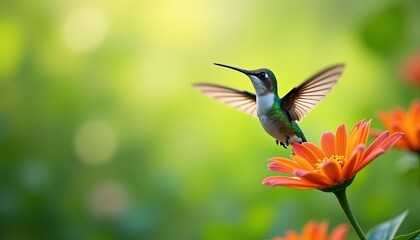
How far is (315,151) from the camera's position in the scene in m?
0.91

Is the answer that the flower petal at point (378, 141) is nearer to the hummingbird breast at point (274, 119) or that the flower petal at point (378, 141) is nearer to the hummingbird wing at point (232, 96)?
the hummingbird breast at point (274, 119)

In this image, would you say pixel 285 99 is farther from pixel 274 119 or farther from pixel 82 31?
pixel 82 31

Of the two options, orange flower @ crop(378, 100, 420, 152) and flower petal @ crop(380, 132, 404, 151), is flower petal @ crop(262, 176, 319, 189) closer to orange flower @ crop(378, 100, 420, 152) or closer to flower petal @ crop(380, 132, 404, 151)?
flower petal @ crop(380, 132, 404, 151)

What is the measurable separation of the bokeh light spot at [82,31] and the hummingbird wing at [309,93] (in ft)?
9.24

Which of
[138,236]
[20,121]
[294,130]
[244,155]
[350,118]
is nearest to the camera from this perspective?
[294,130]

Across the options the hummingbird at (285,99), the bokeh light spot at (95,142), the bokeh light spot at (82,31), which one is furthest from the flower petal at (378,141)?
the bokeh light spot at (82,31)

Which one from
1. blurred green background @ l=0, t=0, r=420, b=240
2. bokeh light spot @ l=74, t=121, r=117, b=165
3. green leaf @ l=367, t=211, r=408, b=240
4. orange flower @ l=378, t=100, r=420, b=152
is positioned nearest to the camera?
green leaf @ l=367, t=211, r=408, b=240

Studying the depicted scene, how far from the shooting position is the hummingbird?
91cm

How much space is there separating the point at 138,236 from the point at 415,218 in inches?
37.8

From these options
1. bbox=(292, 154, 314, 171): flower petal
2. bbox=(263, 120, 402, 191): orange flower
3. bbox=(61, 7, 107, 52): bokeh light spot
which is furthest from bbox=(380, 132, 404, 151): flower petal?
bbox=(61, 7, 107, 52): bokeh light spot

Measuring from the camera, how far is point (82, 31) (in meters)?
3.72

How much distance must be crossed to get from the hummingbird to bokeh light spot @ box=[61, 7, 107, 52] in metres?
2.74

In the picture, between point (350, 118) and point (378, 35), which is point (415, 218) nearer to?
point (350, 118)

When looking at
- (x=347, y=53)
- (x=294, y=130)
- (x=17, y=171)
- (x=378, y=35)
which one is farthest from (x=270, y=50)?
(x=294, y=130)
